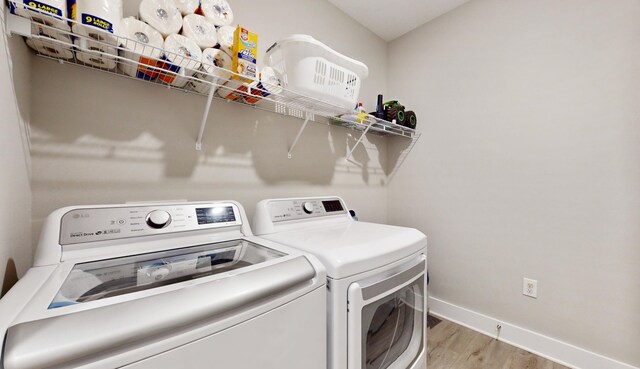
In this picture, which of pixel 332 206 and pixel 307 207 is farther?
pixel 332 206

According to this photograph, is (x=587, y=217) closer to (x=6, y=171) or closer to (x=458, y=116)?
(x=458, y=116)

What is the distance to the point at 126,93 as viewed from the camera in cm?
115

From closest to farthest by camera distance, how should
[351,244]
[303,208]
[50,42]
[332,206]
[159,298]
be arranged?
1. [159,298]
2. [50,42]
3. [351,244]
4. [303,208]
5. [332,206]

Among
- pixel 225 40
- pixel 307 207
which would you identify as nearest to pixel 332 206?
pixel 307 207

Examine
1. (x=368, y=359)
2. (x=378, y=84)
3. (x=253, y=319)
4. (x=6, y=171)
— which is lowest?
(x=368, y=359)

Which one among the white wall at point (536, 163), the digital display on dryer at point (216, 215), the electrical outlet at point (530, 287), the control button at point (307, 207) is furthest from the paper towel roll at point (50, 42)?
the electrical outlet at point (530, 287)

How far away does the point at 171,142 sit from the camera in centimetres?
126

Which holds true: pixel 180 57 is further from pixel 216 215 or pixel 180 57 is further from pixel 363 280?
pixel 363 280

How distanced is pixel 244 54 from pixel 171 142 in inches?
22.3

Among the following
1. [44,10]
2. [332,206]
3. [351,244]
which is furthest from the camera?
[332,206]

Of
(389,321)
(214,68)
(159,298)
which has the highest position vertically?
(214,68)

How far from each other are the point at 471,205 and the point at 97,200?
232cm

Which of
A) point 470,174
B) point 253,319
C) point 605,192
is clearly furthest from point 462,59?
point 253,319

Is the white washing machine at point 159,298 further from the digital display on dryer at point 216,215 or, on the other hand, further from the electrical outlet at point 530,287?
the electrical outlet at point 530,287
